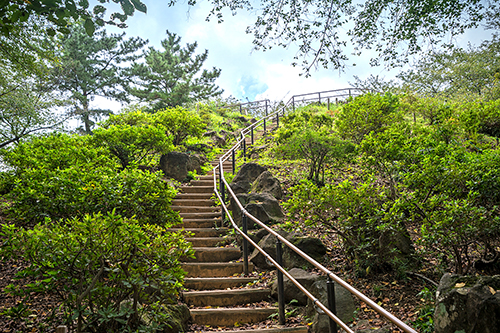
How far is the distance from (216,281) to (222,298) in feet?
1.53

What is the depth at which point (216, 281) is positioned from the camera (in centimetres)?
448

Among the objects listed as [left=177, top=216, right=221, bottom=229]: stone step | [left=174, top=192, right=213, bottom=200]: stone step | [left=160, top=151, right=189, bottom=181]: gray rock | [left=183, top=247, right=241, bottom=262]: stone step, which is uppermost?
[left=160, top=151, right=189, bottom=181]: gray rock

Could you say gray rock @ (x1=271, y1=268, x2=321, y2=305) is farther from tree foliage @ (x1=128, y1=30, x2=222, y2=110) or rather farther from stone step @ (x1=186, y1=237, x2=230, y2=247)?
tree foliage @ (x1=128, y1=30, x2=222, y2=110)

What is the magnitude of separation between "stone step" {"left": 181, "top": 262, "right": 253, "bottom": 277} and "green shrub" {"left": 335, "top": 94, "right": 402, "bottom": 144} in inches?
203

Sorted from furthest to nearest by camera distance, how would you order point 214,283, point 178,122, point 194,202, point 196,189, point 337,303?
point 178,122 → point 196,189 → point 194,202 → point 214,283 → point 337,303

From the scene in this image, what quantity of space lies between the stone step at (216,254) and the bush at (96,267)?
7.94 ft

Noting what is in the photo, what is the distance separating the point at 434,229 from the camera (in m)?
3.42

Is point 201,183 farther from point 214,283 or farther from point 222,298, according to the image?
point 222,298

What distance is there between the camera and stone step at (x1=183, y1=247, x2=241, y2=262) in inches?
212

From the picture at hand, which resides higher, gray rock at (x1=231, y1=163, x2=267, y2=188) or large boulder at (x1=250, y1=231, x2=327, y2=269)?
gray rock at (x1=231, y1=163, x2=267, y2=188)

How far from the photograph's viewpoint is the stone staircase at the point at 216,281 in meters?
3.62

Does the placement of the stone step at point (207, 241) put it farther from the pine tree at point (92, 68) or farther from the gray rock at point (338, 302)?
the pine tree at point (92, 68)

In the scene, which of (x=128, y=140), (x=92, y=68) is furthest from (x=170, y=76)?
(x=128, y=140)

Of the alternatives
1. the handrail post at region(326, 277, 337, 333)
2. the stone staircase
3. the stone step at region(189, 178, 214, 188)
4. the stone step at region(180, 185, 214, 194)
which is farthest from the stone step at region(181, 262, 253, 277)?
the stone step at region(189, 178, 214, 188)
